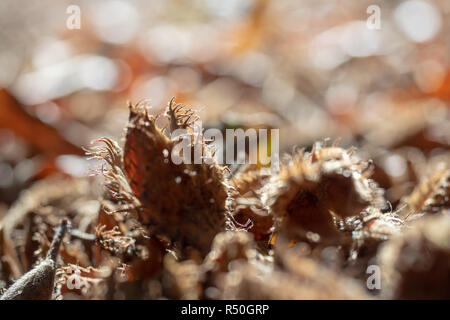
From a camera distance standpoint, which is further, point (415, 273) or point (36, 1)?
point (36, 1)

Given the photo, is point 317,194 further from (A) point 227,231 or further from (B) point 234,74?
(B) point 234,74

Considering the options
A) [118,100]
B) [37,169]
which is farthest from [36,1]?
[37,169]

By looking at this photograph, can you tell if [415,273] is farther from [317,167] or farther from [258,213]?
[258,213]

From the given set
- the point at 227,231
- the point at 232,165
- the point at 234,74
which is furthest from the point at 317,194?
the point at 234,74

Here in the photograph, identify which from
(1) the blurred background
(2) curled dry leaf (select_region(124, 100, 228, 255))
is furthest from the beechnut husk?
(1) the blurred background

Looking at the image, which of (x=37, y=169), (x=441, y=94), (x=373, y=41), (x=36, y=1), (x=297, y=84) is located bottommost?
(x=37, y=169)

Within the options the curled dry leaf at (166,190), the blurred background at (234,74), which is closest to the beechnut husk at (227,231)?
the curled dry leaf at (166,190)

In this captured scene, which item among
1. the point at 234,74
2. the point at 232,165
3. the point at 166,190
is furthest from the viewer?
the point at 234,74
